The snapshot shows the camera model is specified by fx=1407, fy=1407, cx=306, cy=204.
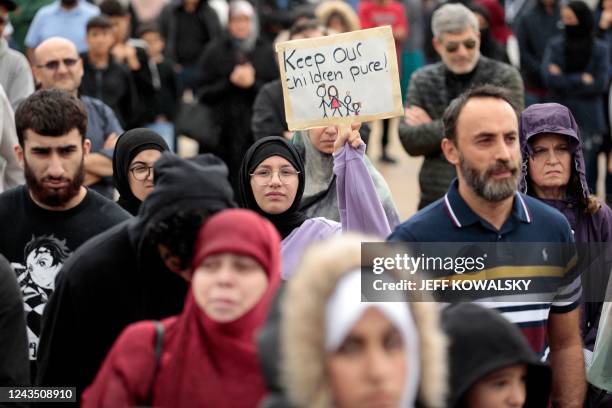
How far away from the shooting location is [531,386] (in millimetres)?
4996

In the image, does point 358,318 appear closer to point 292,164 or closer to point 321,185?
point 292,164

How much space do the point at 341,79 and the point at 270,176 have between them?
0.60 meters

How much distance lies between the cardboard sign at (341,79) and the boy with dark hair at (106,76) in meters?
4.22

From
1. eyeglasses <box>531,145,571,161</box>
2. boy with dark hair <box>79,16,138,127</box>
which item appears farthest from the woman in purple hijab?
boy with dark hair <box>79,16,138,127</box>

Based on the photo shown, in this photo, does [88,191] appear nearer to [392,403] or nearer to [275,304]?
[275,304]

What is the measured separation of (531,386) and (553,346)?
0.54 metres

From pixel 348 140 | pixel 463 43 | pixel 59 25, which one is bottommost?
pixel 348 140

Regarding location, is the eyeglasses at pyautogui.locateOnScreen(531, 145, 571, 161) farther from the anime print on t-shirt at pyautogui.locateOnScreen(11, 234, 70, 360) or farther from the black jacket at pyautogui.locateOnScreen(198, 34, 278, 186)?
the black jacket at pyautogui.locateOnScreen(198, 34, 278, 186)

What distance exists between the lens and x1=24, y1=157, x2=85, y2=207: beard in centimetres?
612

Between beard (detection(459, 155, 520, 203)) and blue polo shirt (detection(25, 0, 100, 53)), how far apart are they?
783cm

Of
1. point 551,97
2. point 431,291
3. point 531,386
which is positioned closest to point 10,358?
point 431,291

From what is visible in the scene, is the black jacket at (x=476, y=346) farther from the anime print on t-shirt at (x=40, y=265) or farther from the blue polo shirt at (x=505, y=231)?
the anime print on t-shirt at (x=40, y=265)

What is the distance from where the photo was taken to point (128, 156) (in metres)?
7.27

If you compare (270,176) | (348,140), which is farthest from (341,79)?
(270,176)
